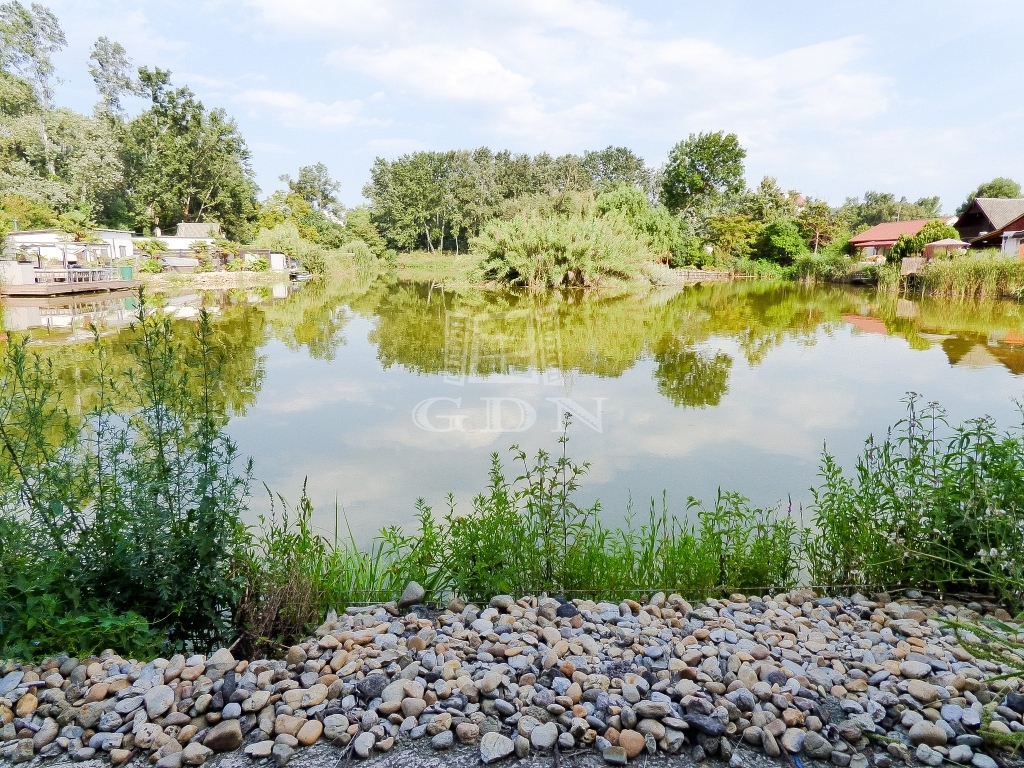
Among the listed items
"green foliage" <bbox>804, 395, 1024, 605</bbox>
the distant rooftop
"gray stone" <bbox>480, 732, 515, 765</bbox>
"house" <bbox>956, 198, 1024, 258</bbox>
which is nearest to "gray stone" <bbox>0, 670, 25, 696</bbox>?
"gray stone" <bbox>480, 732, 515, 765</bbox>

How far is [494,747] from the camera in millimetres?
1716

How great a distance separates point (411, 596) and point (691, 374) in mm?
7120

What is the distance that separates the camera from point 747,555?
3.27 m

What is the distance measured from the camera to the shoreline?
1.72m

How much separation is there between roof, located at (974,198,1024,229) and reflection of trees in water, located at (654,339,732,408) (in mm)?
27089

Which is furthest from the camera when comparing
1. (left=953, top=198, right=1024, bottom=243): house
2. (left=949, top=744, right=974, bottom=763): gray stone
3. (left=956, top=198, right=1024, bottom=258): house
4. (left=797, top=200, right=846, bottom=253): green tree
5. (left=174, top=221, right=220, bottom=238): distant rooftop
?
(left=797, top=200, right=846, bottom=253): green tree

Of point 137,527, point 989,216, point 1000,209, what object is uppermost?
point 1000,209

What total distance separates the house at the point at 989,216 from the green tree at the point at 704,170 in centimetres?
1513

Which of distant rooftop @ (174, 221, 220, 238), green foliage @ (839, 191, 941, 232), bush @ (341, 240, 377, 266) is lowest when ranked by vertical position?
bush @ (341, 240, 377, 266)

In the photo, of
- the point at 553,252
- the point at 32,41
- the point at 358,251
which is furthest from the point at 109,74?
the point at 553,252

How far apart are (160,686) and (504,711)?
1.05 m

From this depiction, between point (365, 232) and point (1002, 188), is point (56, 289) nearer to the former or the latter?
point (365, 232)

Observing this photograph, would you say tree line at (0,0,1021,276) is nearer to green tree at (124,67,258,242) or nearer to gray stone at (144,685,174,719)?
green tree at (124,67,258,242)

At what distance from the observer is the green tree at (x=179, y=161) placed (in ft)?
127
